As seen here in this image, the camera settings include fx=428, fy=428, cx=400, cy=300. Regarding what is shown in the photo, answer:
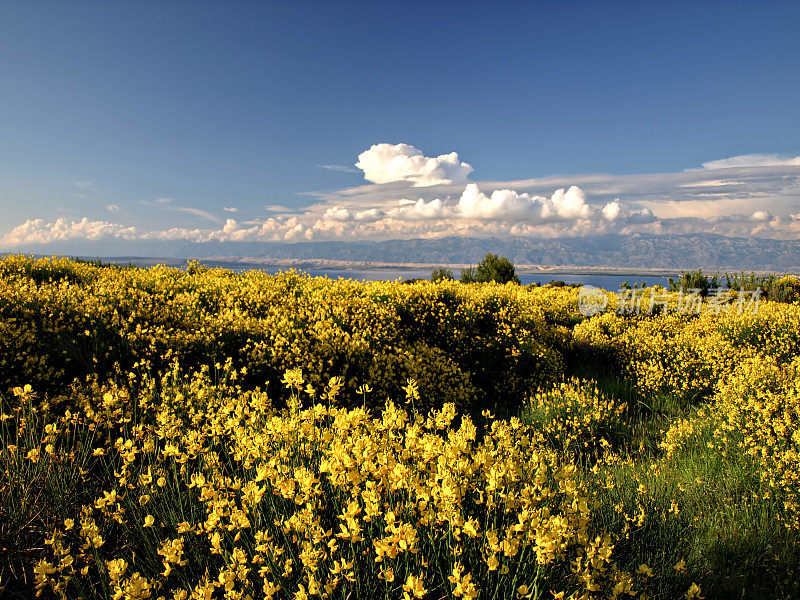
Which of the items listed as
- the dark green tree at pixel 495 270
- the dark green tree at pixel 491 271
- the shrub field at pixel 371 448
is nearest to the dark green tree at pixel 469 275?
the dark green tree at pixel 491 271

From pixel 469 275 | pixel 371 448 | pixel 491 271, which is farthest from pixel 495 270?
pixel 371 448

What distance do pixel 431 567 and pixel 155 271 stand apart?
9370 mm

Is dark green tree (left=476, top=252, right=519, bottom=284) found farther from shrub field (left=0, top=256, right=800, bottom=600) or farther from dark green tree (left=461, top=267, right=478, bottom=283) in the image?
shrub field (left=0, top=256, right=800, bottom=600)

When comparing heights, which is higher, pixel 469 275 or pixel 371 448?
pixel 469 275

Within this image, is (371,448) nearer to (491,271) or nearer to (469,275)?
(469,275)

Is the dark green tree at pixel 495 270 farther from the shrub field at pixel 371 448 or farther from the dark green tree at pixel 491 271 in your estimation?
the shrub field at pixel 371 448

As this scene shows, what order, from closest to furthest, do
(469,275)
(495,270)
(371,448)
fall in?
(371,448) < (495,270) < (469,275)

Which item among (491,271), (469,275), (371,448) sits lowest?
(371,448)

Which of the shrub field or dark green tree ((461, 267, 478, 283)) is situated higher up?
dark green tree ((461, 267, 478, 283))

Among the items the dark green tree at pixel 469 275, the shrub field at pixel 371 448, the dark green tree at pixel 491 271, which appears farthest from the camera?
the dark green tree at pixel 491 271

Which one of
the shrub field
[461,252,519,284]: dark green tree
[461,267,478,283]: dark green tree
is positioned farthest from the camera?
[461,252,519,284]: dark green tree

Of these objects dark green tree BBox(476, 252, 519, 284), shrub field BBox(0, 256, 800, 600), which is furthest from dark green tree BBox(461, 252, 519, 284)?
shrub field BBox(0, 256, 800, 600)

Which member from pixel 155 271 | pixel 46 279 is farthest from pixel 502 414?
pixel 46 279

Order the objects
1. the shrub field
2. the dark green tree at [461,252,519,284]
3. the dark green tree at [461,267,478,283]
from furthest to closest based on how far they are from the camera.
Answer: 1. the dark green tree at [461,252,519,284]
2. the dark green tree at [461,267,478,283]
3. the shrub field
